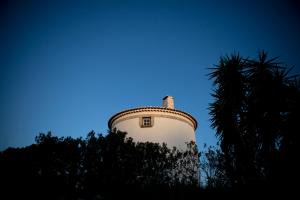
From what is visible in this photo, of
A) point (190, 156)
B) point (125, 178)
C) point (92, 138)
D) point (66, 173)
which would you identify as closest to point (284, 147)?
point (190, 156)

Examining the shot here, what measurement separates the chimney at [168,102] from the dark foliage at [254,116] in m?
8.61

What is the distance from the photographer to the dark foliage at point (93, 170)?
347 inches

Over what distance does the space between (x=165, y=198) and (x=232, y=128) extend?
6.25 metres

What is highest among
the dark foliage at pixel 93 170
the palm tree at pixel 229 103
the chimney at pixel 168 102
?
the chimney at pixel 168 102

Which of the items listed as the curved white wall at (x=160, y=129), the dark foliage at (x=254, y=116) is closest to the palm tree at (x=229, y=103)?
the dark foliage at (x=254, y=116)

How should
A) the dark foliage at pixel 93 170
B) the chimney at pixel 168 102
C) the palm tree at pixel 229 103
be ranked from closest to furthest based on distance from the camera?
the dark foliage at pixel 93 170
the palm tree at pixel 229 103
the chimney at pixel 168 102

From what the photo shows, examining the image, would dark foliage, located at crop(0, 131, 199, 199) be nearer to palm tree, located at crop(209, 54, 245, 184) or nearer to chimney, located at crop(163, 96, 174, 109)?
palm tree, located at crop(209, 54, 245, 184)

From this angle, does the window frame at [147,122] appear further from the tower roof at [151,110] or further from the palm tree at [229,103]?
the palm tree at [229,103]

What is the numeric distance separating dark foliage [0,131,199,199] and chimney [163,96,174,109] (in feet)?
35.9

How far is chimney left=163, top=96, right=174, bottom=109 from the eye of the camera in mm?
23109

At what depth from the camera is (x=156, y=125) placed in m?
21.3

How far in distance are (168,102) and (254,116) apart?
1101cm

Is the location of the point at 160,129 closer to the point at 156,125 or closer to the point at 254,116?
the point at 156,125

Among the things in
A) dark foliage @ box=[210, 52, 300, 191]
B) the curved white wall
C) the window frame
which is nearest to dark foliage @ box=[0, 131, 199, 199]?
dark foliage @ box=[210, 52, 300, 191]
